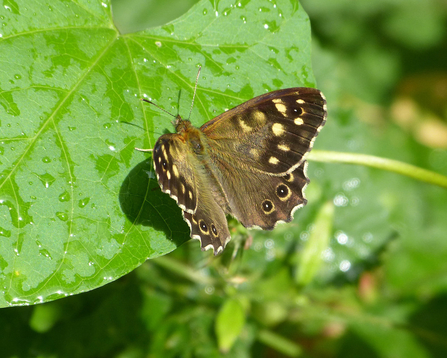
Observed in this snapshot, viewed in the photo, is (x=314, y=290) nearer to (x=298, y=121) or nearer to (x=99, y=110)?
(x=298, y=121)

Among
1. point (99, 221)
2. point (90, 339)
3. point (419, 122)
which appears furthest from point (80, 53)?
point (419, 122)

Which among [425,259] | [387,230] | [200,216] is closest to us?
[200,216]

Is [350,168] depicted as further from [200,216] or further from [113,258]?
[113,258]

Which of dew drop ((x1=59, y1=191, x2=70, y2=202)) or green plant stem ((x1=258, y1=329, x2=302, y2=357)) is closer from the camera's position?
dew drop ((x1=59, y1=191, x2=70, y2=202))

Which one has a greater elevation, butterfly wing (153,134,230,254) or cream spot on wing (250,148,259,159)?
cream spot on wing (250,148,259,159)

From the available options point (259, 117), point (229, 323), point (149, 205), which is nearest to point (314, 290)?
point (229, 323)

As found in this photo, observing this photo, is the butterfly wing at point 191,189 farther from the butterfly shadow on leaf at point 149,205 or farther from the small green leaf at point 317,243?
the small green leaf at point 317,243

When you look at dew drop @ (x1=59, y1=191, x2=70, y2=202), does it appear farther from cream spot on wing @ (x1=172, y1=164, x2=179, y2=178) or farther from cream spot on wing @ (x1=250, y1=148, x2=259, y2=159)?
cream spot on wing @ (x1=250, y1=148, x2=259, y2=159)

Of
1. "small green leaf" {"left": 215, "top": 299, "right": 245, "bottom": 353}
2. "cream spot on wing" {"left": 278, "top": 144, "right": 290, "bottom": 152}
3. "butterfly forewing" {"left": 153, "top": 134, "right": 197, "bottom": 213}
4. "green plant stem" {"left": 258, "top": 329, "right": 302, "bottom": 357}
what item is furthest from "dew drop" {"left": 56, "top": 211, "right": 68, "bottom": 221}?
"green plant stem" {"left": 258, "top": 329, "right": 302, "bottom": 357}
